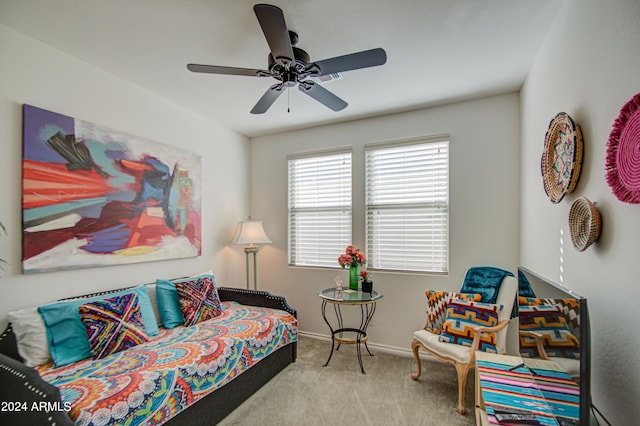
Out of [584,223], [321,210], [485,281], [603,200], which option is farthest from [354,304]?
[603,200]

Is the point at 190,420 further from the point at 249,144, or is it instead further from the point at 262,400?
the point at 249,144

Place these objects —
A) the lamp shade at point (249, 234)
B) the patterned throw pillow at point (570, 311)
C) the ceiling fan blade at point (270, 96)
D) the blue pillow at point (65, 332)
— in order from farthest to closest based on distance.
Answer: the lamp shade at point (249, 234) < the ceiling fan blade at point (270, 96) < the blue pillow at point (65, 332) < the patterned throw pillow at point (570, 311)

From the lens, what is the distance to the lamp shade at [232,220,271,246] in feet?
11.9

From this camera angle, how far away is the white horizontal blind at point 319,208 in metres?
3.68

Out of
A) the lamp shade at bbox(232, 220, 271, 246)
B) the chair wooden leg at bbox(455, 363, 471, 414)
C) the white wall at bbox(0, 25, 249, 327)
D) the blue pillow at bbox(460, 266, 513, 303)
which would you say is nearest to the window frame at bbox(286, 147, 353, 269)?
the lamp shade at bbox(232, 220, 271, 246)

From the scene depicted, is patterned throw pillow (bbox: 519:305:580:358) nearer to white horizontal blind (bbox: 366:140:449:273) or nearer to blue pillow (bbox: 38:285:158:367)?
white horizontal blind (bbox: 366:140:449:273)

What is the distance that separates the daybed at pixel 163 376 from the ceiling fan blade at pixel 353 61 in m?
2.07

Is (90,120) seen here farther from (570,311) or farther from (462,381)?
(462,381)

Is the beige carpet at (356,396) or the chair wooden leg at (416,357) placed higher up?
the chair wooden leg at (416,357)

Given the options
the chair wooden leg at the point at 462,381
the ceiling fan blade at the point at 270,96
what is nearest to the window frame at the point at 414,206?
the chair wooden leg at the point at 462,381

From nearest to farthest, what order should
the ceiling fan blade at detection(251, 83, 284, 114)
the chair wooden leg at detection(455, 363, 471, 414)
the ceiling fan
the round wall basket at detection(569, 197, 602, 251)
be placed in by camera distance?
the round wall basket at detection(569, 197, 602, 251) → the ceiling fan → the ceiling fan blade at detection(251, 83, 284, 114) → the chair wooden leg at detection(455, 363, 471, 414)

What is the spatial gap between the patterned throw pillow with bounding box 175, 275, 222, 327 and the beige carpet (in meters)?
Result: 0.82

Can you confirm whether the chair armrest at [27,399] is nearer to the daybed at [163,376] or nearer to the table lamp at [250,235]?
the daybed at [163,376]

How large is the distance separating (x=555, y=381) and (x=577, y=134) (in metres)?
1.16
